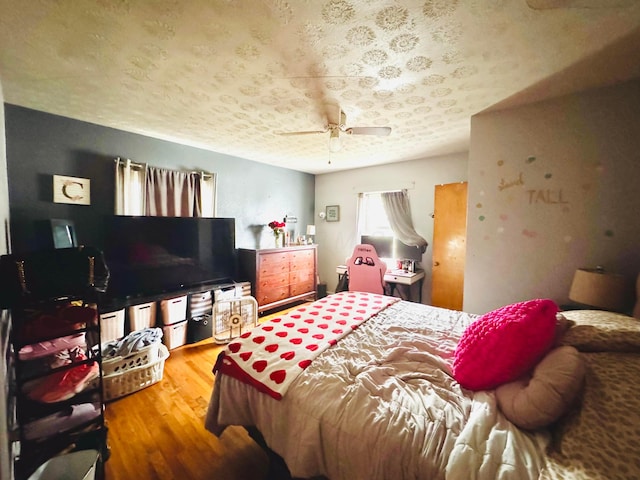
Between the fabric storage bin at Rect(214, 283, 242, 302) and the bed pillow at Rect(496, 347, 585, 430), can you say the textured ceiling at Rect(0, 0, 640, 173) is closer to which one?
the bed pillow at Rect(496, 347, 585, 430)

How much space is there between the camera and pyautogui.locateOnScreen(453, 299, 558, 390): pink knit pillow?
0.98m

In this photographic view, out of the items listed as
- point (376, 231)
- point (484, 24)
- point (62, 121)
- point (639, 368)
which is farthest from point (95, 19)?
point (376, 231)

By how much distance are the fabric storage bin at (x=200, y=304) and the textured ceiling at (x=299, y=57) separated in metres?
1.93

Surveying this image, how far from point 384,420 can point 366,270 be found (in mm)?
2327

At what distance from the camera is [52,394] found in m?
1.30

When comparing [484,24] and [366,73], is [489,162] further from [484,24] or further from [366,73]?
[366,73]

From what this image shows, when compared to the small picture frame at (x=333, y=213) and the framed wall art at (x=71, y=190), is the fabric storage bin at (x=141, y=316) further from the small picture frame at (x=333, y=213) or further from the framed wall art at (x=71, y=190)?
the small picture frame at (x=333, y=213)

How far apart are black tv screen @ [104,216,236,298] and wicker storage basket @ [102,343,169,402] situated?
859mm

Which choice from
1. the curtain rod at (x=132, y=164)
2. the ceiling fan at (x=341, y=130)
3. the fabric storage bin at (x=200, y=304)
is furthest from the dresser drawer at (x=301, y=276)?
the curtain rod at (x=132, y=164)

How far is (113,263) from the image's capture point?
96.7 inches

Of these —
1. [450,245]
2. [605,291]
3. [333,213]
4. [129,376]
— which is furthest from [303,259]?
[605,291]

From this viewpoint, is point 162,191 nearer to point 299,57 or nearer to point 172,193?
point 172,193

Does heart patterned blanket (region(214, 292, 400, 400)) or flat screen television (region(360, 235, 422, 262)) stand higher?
flat screen television (region(360, 235, 422, 262))

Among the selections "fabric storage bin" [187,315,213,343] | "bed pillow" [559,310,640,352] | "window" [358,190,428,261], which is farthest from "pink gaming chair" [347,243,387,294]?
"bed pillow" [559,310,640,352]
